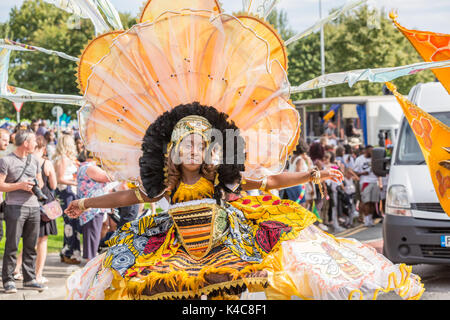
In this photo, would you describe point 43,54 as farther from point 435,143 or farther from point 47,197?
point 435,143

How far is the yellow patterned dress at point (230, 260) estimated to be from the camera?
346 centimetres

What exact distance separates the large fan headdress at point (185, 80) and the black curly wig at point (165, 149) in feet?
0.46

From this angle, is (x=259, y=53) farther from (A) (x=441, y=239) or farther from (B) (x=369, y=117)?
(B) (x=369, y=117)

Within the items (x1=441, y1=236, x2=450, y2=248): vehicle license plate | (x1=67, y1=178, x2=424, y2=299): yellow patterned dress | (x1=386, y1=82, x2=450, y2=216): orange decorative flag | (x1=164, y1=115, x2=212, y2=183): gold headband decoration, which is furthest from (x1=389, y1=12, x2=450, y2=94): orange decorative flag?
(x1=441, y1=236, x2=450, y2=248): vehicle license plate

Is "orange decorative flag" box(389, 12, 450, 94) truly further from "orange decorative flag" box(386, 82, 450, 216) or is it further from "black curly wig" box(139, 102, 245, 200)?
"black curly wig" box(139, 102, 245, 200)

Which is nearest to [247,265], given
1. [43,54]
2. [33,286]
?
[33,286]

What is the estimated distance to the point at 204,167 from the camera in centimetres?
394

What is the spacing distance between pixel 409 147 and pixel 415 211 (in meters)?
1.12

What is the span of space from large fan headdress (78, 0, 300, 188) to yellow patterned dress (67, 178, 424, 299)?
449mm

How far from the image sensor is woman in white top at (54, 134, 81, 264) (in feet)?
29.2

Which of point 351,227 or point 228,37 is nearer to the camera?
point 228,37

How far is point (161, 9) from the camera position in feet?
13.7

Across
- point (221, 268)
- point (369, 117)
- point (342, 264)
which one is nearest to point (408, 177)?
point (342, 264)
